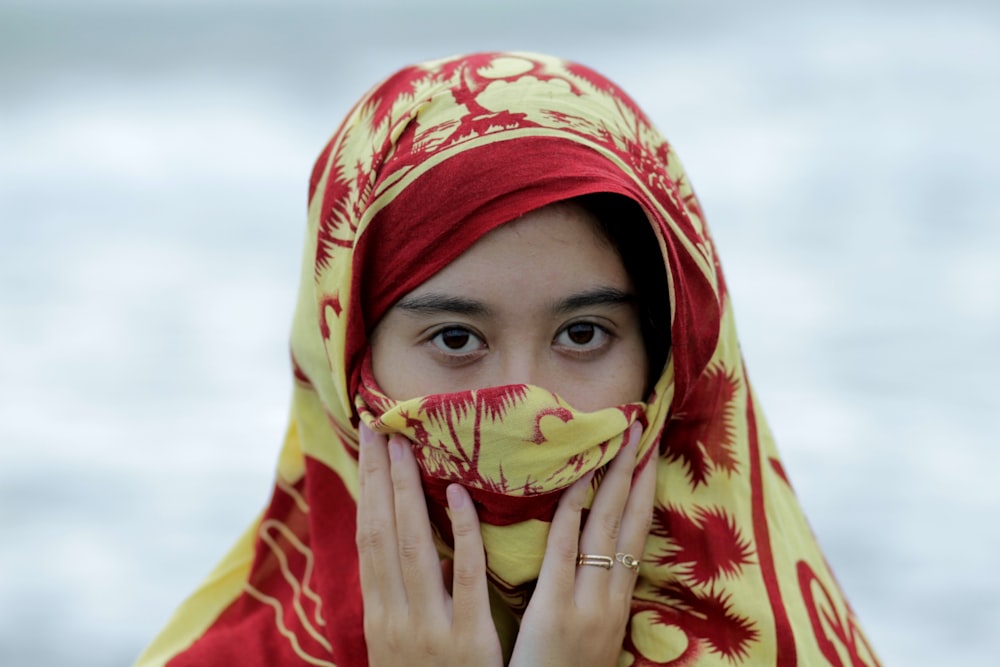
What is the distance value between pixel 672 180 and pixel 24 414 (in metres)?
3.45

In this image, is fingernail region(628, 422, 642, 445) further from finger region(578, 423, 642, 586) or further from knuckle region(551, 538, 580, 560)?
knuckle region(551, 538, 580, 560)

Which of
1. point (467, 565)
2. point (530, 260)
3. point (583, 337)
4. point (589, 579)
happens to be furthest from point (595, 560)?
point (530, 260)

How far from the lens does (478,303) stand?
54.3 inches

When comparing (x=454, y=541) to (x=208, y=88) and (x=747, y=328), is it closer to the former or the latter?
(x=747, y=328)

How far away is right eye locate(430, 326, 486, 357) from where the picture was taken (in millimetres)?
1415

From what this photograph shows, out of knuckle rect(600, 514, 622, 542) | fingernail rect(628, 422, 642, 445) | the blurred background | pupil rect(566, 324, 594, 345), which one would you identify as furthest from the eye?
the blurred background

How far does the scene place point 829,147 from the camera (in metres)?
5.77

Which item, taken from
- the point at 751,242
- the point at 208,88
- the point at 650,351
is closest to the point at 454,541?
the point at 650,351

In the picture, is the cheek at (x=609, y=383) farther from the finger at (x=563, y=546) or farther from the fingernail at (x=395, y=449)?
the fingernail at (x=395, y=449)

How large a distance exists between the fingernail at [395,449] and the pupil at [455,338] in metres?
0.13

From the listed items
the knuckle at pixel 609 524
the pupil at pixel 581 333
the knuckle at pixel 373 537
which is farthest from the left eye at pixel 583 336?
the knuckle at pixel 373 537

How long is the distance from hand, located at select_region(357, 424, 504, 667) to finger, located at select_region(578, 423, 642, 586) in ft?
0.43

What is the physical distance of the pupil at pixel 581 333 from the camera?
1422 mm

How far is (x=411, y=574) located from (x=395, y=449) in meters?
0.16
